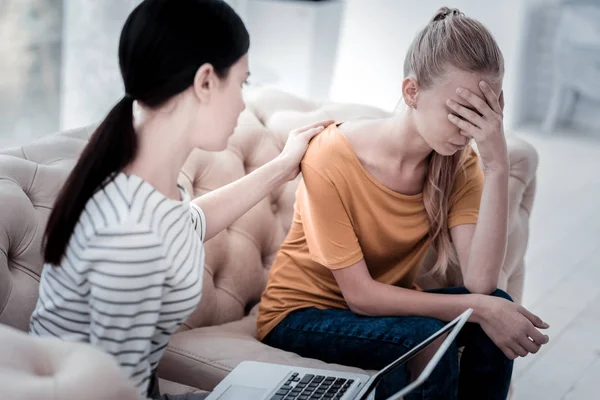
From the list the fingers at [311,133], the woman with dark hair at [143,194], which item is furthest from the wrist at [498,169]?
the woman with dark hair at [143,194]

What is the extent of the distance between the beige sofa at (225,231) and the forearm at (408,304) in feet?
0.42

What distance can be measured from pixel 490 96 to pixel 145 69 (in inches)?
26.2

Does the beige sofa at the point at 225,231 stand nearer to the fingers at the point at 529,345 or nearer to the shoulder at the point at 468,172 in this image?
the shoulder at the point at 468,172

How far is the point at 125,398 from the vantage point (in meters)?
0.95

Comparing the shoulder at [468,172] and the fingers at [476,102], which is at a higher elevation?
the fingers at [476,102]

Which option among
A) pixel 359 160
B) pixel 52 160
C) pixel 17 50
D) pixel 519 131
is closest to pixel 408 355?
Answer: pixel 359 160

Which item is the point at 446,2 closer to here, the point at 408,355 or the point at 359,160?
the point at 359,160

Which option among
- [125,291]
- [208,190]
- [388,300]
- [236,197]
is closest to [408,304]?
[388,300]

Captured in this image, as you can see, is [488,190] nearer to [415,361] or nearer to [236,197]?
[415,361]

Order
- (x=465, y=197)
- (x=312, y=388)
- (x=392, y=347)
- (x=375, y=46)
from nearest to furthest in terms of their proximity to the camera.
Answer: (x=312, y=388) < (x=392, y=347) < (x=465, y=197) < (x=375, y=46)

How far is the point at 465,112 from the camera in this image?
57.3 inches

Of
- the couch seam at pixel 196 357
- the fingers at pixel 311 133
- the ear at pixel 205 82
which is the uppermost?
the ear at pixel 205 82

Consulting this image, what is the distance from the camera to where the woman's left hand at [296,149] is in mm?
1540

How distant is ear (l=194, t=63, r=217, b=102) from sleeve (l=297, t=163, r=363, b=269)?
17.0 inches
